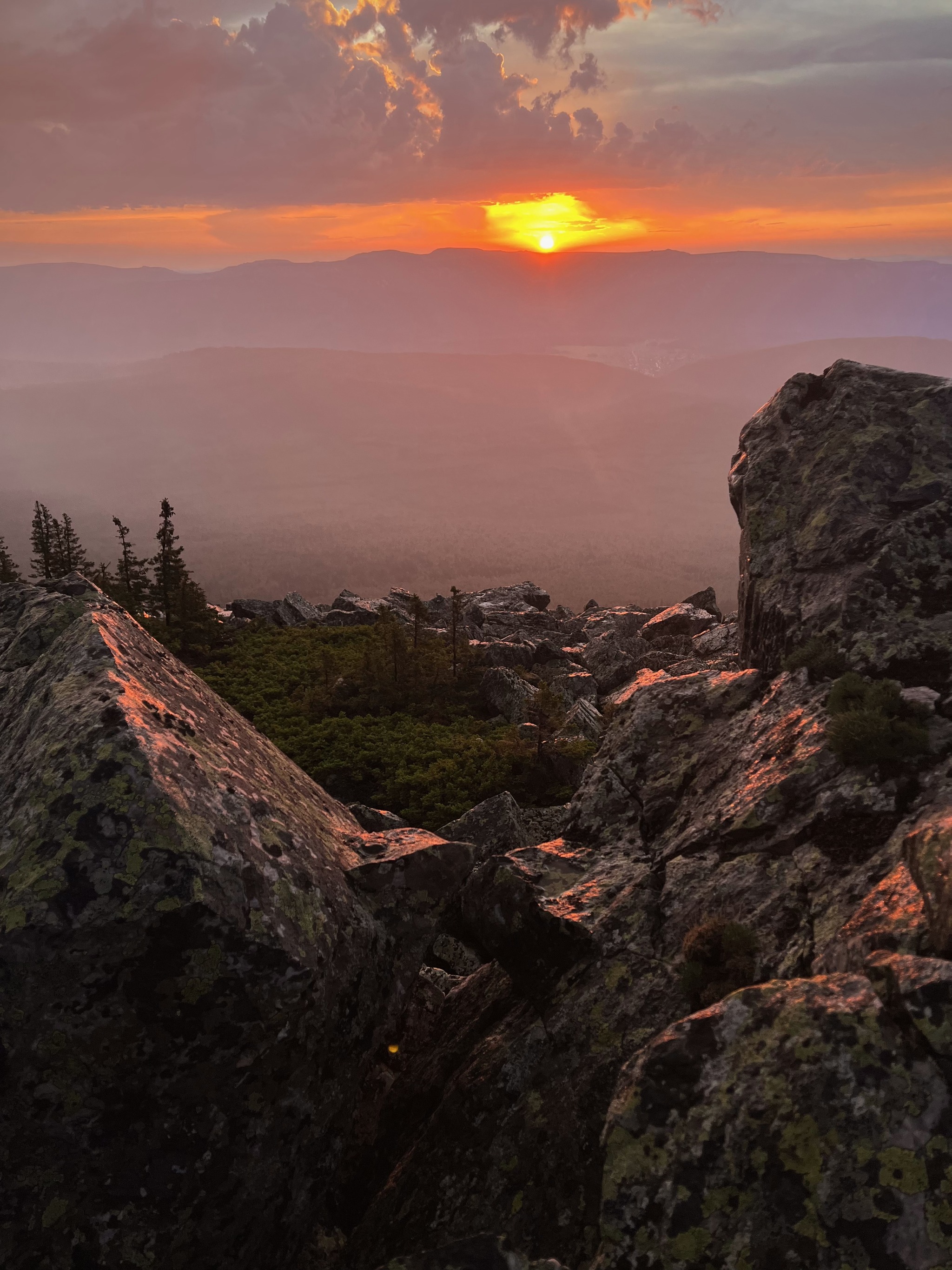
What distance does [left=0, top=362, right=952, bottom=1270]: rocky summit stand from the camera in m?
6.01

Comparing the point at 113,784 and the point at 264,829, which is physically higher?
the point at 113,784

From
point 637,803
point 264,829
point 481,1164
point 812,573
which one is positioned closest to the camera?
point 481,1164

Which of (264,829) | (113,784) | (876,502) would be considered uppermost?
(876,502)

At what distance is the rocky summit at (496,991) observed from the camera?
19.7 ft

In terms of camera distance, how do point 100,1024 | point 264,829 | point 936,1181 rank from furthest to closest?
point 264,829, point 100,1024, point 936,1181

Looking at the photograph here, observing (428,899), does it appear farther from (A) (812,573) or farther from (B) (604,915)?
(A) (812,573)

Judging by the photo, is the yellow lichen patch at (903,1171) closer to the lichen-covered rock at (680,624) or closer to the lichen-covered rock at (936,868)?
the lichen-covered rock at (936,868)

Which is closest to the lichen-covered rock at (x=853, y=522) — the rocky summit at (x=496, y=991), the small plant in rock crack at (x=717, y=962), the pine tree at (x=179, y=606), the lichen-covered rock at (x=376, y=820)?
the rocky summit at (x=496, y=991)

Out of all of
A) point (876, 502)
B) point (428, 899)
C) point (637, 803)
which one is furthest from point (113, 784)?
point (876, 502)

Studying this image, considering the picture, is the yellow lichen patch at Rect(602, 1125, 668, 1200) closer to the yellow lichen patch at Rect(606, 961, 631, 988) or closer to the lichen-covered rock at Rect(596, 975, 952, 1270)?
the lichen-covered rock at Rect(596, 975, 952, 1270)

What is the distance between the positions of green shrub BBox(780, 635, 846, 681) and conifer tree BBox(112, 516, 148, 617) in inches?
1496

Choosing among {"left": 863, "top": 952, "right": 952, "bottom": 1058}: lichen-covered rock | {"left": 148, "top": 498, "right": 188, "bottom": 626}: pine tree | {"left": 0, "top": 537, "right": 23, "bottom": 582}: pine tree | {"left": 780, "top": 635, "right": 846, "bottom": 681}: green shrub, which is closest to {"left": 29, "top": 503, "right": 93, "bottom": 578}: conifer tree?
{"left": 0, "top": 537, "right": 23, "bottom": 582}: pine tree

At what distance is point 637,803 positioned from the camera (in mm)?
12391

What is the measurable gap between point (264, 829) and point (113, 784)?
1.98 m
